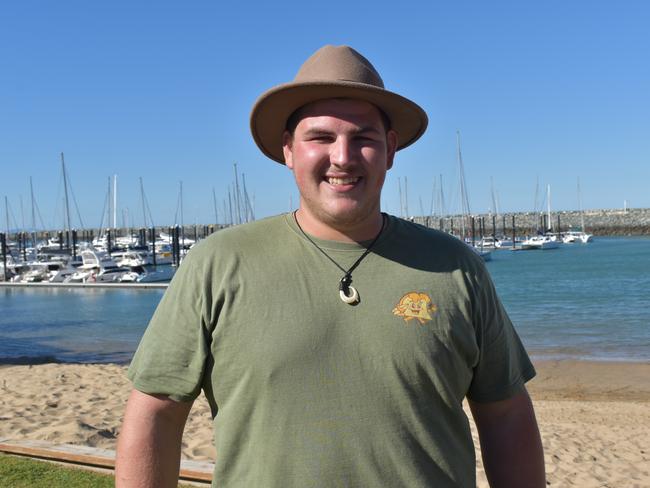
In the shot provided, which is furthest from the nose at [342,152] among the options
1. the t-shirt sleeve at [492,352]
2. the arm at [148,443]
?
the arm at [148,443]

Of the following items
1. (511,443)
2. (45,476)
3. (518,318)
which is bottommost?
(518,318)

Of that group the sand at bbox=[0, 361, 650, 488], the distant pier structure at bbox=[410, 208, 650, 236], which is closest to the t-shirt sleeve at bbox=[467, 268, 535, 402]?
the sand at bbox=[0, 361, 650, 488]

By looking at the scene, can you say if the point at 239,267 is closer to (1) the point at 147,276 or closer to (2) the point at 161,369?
(2) the point at 161,369

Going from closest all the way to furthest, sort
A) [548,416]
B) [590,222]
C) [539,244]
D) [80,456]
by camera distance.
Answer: [80,456] → [548,416] → [539,244] → [590,222]

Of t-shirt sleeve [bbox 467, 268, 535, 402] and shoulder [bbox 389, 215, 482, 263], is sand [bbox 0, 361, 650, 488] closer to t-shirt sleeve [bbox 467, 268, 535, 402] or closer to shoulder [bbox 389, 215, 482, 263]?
t-shirt sleeve [bbox 467, 268, 535, 402]

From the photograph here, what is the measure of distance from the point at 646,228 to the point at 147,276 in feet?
292

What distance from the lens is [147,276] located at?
135ft

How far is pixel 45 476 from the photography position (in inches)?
216

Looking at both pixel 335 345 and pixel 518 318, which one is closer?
pixel 335 345

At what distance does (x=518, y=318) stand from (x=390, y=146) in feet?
88.6

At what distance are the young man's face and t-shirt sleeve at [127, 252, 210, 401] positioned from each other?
376 mm

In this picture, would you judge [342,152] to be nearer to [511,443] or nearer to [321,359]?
[321,359]

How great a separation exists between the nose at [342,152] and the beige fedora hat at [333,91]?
0.44 feet

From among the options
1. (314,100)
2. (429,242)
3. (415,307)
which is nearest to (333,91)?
(314,100)
